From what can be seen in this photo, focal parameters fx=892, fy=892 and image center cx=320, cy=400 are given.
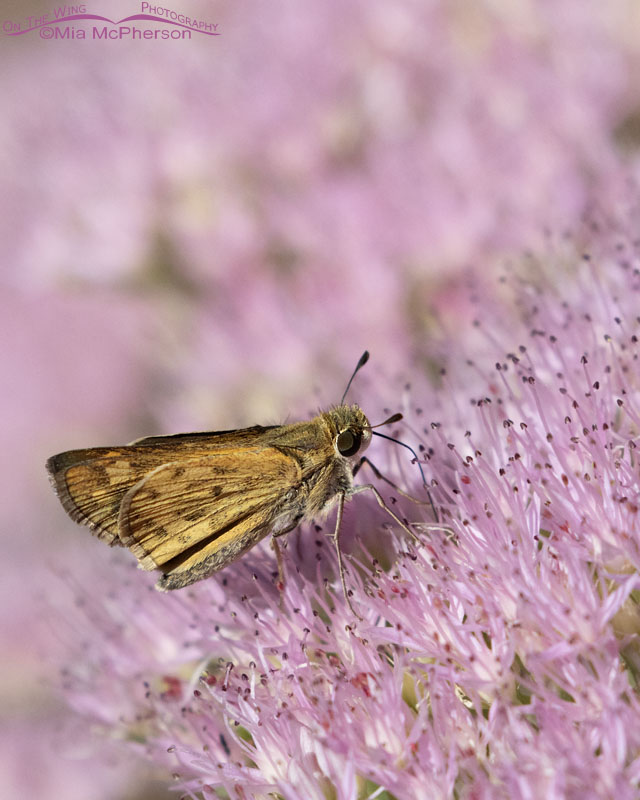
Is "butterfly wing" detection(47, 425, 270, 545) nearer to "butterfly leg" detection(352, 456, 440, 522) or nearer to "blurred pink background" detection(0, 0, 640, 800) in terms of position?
"butterfly leg" detection(352, 456, 440, 522)

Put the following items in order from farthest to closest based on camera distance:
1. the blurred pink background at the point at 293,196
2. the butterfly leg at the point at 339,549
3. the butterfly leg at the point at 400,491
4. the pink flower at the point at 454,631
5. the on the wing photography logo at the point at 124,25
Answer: the on the wing photography logo at the point at 124,25 → the blurred pink background at the point at 293,196 → the butterfly leg at the point at 400,491 → the butterfly leg at the point at 339,549 → the pink flower at the point at 454,631

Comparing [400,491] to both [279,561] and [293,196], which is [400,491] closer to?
[279,561]

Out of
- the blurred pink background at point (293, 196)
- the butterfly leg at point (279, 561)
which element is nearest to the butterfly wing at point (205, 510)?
the butterfly leg at point (279, 561)

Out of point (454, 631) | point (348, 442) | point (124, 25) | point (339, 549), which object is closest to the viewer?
point (454, 631)

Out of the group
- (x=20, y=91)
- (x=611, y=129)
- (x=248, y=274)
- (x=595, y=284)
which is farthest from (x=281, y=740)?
(x=20, y=91)

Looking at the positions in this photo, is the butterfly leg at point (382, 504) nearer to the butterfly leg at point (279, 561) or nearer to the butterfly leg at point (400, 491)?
the butterfly leg at point (400, 491)

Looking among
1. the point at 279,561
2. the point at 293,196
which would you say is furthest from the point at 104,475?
the point at 293,196

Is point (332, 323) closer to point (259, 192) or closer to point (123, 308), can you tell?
point (259, 192)
